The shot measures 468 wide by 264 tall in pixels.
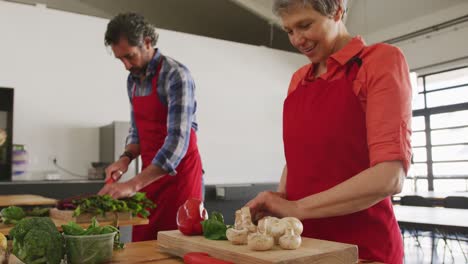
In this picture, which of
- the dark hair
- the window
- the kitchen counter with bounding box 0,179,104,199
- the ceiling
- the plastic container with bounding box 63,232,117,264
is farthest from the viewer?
the window

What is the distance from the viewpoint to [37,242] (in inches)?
32.7

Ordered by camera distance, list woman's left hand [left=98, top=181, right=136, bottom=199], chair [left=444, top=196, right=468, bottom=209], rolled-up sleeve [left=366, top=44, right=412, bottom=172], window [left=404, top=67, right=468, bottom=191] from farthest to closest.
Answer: window [left=404, top=67, right=468, bottom=191]
chair [left=444, top=196, right=468, bottom=209]
woman's left hand [left=98, top=181, right=136, bottom=199]
rolled-up sleeve [left=366, top=44, right=412, bottom=172]

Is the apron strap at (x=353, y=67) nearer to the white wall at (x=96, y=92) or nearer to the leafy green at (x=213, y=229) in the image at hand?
the leafy green at (x=213, y=229)

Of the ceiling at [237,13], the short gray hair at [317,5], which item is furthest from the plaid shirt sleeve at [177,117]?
the ceiling at [237,13]

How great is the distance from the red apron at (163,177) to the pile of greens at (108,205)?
87 millimetres

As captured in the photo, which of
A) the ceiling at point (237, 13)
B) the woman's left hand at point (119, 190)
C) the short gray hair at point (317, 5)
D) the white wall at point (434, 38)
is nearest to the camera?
the short gray hair at point (317, 5)

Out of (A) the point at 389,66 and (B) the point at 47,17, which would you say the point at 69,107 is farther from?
(A) the point at 389,66

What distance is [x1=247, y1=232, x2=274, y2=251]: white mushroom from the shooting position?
801 mm

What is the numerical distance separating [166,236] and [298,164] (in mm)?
423

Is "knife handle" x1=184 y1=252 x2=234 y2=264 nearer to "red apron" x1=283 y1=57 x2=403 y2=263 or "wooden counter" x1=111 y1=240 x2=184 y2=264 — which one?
"wooden counter" x1=111 y1=240 x2=184 y2=264

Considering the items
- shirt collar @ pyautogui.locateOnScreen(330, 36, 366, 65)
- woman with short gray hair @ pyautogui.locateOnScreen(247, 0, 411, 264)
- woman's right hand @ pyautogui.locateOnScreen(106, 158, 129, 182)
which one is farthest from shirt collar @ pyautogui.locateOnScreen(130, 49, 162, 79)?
shirt collar @ pyautogui.locateOnScreen(330, 36, 366, 65)

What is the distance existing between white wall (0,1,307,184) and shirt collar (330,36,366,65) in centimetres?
451

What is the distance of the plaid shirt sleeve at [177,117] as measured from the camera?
5.97 feet

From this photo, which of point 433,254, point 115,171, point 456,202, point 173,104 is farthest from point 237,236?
point 433,254
